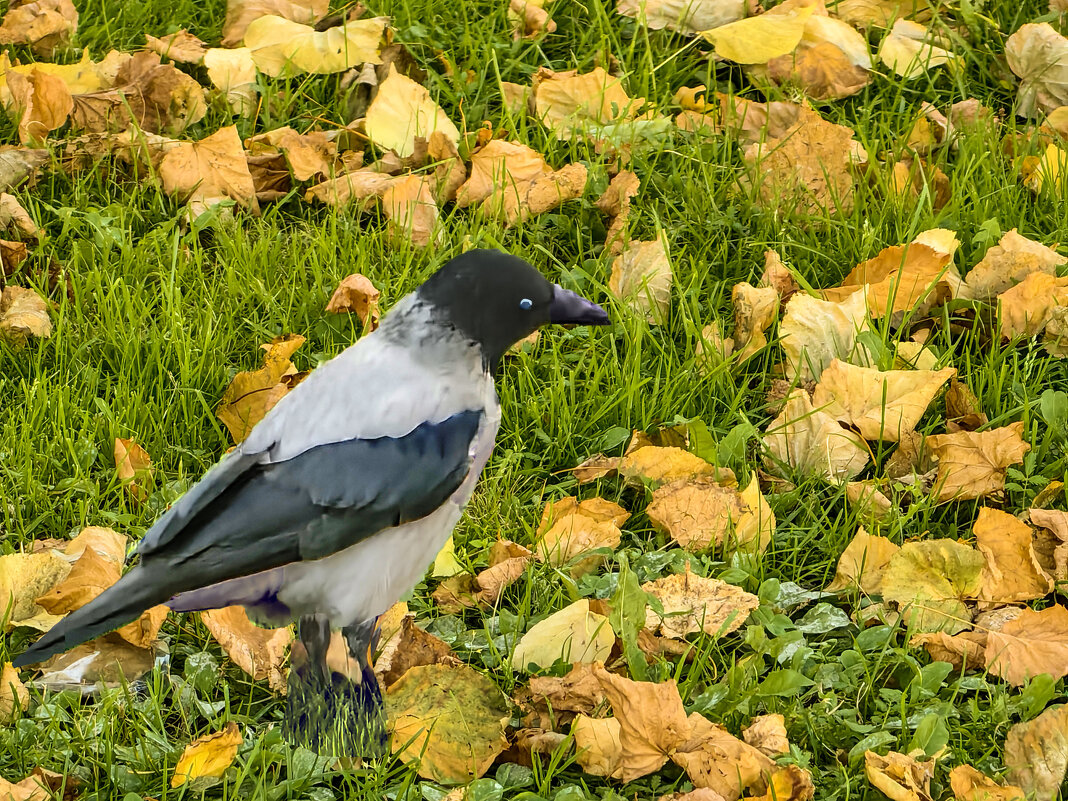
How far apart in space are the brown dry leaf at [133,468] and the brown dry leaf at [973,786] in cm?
171

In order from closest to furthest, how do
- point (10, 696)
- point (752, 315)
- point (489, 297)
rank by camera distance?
point (489, 297) → point (10, 696) → point (752, 315)

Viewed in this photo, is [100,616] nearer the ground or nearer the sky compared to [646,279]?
nearer the sky

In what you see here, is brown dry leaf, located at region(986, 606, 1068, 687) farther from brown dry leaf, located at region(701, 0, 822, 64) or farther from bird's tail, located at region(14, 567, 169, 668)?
brown dry leaf, located at region(701, 0, 822, 64)

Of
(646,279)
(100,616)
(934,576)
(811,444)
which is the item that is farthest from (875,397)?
(100,616)

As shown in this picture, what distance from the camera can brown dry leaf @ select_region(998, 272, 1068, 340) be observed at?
3068 mm

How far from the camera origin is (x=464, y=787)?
2.23 m

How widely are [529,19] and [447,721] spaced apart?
99.8 inches

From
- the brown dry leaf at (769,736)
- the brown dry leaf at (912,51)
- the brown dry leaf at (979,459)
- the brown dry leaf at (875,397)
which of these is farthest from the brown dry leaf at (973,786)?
the brown dry leaf at (912,51)

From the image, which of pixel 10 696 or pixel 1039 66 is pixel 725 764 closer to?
pixel 10 696

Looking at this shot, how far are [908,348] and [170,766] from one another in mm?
1894

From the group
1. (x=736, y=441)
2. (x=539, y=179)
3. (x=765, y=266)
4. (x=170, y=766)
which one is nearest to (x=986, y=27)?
(x=765, y=266)

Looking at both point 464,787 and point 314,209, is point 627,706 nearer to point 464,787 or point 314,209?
point 464,787

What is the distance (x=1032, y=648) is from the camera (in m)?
2.43

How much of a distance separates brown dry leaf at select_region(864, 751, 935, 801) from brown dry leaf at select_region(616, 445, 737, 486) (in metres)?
0.74
